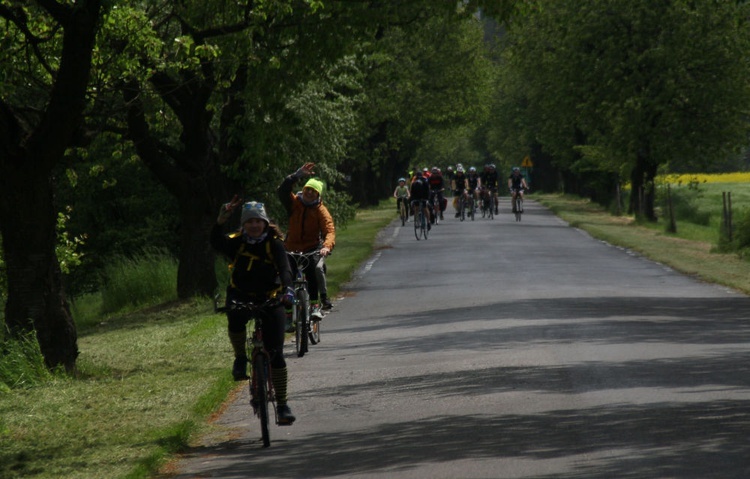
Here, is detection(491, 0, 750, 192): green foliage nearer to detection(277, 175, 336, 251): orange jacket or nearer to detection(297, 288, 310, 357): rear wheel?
detection(277, 175, 336, 251): orange jacket

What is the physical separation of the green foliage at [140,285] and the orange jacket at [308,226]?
455 inches

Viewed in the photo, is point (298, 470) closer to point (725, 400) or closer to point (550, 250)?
point (725, 400)

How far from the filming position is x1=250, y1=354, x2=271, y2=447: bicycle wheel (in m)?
10.6

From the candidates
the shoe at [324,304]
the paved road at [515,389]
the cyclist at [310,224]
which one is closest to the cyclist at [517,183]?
the paved road at [515,389]

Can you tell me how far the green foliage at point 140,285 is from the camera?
2992cm

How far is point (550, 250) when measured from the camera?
3600 centimetres

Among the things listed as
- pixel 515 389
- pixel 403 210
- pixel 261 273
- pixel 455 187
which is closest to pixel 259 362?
pixel 261 273

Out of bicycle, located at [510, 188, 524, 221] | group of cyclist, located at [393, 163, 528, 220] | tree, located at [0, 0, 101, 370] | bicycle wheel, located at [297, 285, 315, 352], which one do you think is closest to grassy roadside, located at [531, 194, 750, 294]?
bicycle, located at [510, 188, 524, 221]

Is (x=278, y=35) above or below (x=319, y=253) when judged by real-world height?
above

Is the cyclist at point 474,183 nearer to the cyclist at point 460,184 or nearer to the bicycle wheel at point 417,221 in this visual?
the cyclist at point 460,184

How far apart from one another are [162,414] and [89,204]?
24244mm

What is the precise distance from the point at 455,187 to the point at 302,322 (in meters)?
36.5

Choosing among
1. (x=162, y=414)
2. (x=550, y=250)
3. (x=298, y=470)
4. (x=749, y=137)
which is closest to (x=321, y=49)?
(x=162, y=414)

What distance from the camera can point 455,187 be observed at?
173 ft
